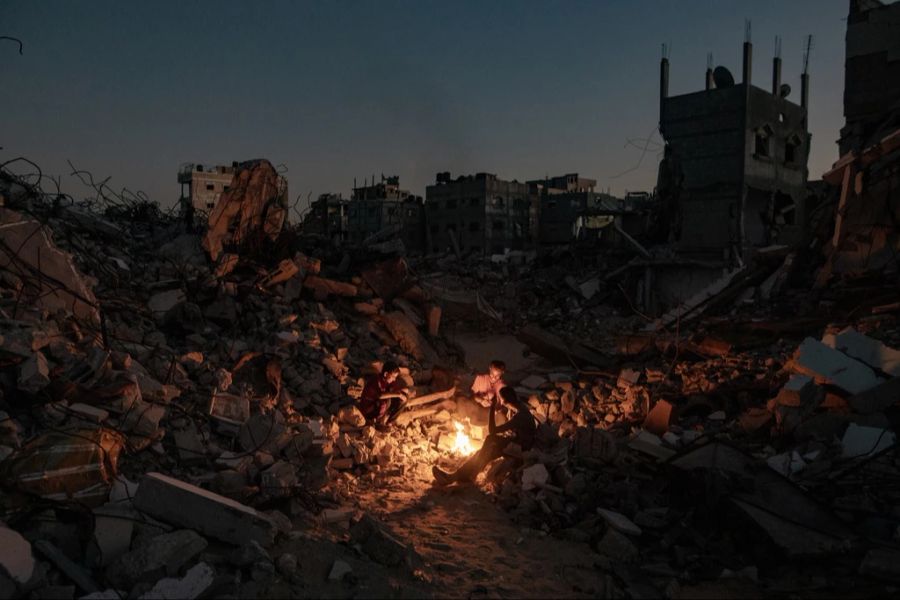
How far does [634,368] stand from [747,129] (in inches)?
682

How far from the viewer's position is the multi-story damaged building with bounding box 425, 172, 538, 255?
40844mm

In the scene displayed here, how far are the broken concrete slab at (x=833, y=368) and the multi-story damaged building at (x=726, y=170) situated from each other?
1643 centimetres

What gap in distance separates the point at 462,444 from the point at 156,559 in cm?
485

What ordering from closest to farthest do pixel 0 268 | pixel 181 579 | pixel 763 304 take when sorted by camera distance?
pixel 181 579
pixel 0 268
pixel 763 304

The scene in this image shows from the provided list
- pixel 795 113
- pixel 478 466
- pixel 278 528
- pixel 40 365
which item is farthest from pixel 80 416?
pixel 795 113

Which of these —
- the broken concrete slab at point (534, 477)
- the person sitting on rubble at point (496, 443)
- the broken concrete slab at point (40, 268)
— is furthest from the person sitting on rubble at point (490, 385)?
the broken concrete slab at point (40, 268)

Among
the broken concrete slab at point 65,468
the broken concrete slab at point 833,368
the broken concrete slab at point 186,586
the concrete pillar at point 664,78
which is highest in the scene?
the concrete pillar at point 664,78

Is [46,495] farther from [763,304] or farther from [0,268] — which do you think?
[763,304]

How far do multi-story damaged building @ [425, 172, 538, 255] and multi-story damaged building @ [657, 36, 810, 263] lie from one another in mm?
17057

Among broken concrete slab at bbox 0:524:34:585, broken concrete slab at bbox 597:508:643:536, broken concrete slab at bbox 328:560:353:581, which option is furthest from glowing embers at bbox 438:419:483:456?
broken concrete slab at bbox 0:524:34:585

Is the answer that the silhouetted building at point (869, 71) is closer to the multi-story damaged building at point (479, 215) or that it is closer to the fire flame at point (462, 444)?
the fire flame at point (462, 444)

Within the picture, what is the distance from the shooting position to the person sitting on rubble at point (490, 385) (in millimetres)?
8000

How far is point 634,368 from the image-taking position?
9.52 meters

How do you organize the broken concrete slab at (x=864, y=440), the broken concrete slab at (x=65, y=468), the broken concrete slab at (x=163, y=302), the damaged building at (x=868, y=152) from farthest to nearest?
the damaged building at (x=868, y=152)
the broken concrete slab at (x=163, y=302)
the broken concrete slab at (x=864, y=440)
the broken concrete slab at (x=65, y=468)
